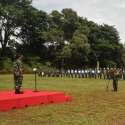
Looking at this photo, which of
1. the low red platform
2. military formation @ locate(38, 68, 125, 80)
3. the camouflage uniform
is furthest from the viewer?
military formation @ locate(38, 68, 125, 80)

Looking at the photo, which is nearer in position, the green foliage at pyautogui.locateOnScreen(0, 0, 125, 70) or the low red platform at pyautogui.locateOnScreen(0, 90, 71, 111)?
the low red platform at pyautogui.locateOnScreen(0, 90, 71, 111)

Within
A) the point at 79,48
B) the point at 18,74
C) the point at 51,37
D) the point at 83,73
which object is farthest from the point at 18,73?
the point at 51,37

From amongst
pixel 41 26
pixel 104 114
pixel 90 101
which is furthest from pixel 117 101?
pixel 41 26

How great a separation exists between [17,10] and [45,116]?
203 ft

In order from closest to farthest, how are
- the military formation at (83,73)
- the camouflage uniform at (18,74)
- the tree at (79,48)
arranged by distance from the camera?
1. the camouflage uniform at (18,74)
2. the military formation at (83,73)
3. the tree at (79,48)

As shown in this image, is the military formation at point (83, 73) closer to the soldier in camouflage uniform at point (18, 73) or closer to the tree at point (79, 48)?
the tree at point (79, 48)

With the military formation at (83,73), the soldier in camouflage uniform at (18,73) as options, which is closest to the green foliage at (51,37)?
the military formation at (83,73)

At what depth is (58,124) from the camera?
13516 millimetres

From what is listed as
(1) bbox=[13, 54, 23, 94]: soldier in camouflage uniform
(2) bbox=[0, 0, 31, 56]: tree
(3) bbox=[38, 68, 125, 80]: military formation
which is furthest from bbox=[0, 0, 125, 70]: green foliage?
(1) bbox=[13, 54, 23, 94]: soldier in camouflage uniform

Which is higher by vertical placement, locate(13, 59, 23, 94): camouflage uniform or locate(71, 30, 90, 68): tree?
locate(71, 30, 90, 68): tree

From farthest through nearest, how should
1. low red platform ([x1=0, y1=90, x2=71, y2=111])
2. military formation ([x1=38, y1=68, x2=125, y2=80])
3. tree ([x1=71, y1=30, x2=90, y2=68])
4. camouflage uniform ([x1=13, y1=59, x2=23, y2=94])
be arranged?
tree ([x1=71, y1=30, x2=90, y2=68]), military formation ([x1=38, y1=68, x2=125, y2=80]), camouflage uniform ([x1=13, y1=59, x2=23, y2=94]), low red platform ([x1=0, y1=90, x2=71, y2=111])

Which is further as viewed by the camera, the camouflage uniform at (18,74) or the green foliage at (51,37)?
the green foliage at (51,37)

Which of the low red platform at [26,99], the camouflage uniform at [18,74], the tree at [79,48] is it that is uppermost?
the tree at [79,48]

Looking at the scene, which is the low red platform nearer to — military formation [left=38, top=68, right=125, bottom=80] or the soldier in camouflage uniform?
the soldier in camouflage uniform
